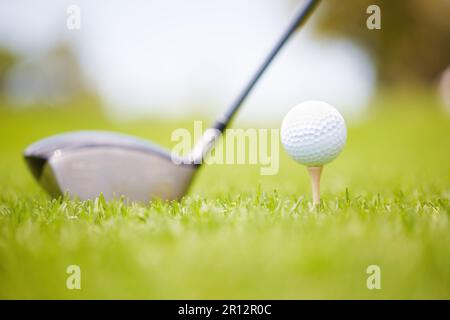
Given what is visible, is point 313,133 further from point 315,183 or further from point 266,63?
point 266,63

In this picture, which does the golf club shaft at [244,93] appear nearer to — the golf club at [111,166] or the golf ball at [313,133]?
the golf club at [111,166]

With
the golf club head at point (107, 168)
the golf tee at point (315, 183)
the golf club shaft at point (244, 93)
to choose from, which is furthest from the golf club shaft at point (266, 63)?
the golf tee at point (315, 183)

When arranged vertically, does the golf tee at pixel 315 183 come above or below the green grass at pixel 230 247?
above

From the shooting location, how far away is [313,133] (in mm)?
2424

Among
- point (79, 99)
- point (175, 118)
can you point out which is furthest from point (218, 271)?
point (79, 99)

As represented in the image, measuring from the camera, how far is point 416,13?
1431cm

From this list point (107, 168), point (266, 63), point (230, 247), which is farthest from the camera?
point (266, 63)

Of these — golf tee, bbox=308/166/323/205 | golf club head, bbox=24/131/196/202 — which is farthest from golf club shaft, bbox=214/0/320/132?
golf tee, bbox=308/166/323/205

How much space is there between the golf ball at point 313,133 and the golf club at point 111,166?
1.99 ft

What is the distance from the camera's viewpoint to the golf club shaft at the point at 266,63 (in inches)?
110

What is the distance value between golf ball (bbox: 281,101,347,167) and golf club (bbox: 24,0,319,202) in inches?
23.9

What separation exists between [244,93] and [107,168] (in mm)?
1000

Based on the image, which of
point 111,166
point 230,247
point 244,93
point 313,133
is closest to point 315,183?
point 313,133
